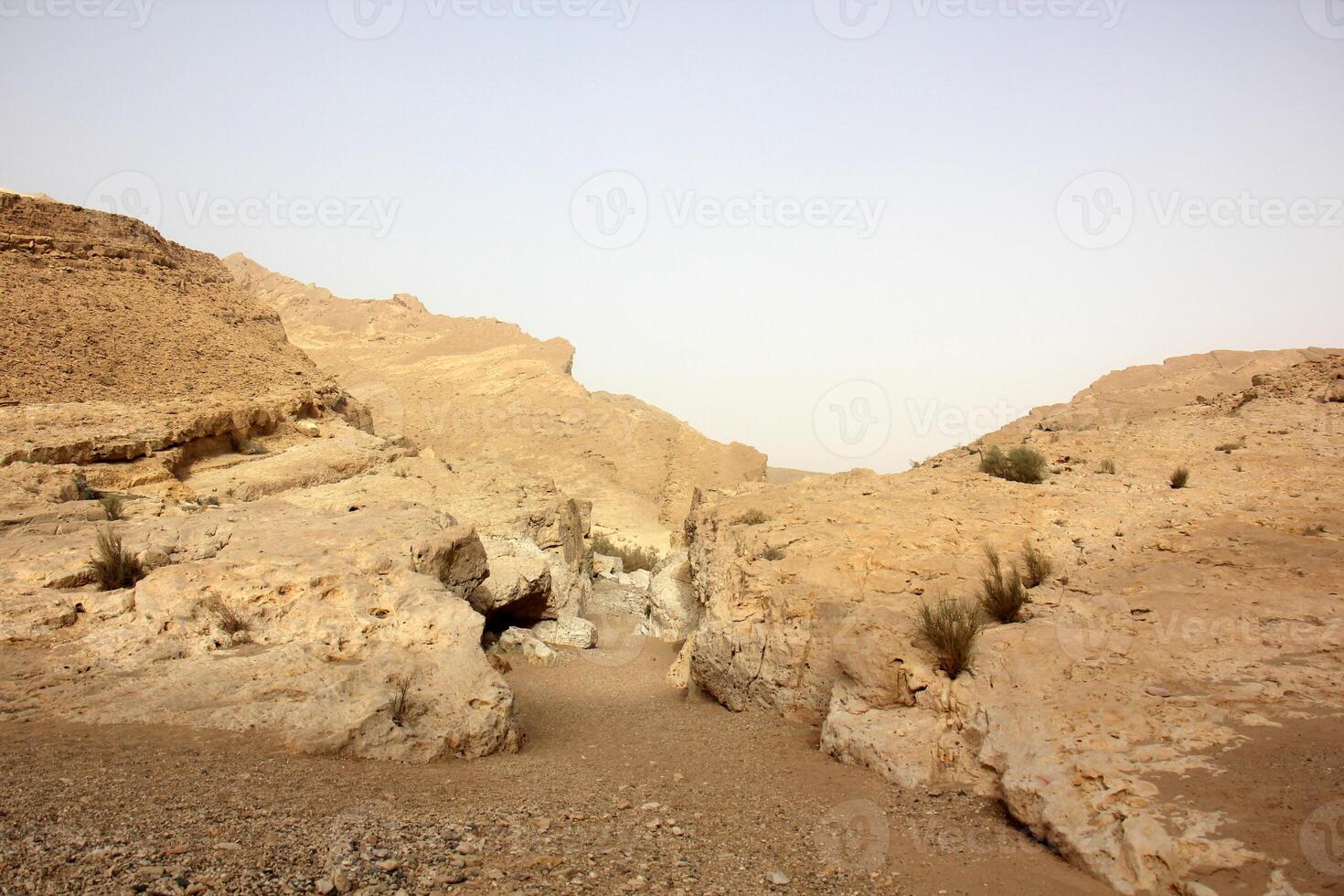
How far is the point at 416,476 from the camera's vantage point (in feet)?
44.3

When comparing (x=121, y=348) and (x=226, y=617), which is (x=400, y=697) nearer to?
(x=226, y=617)

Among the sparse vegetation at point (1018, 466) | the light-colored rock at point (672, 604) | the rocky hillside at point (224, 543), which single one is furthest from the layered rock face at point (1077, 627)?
the rocky hillside at point (224, 543)

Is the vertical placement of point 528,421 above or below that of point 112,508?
above

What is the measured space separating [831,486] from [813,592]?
10.3 ft

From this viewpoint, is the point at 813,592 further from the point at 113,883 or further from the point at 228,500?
the point at 228,500

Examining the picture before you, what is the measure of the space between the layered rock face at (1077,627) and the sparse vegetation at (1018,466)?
0.96 ft

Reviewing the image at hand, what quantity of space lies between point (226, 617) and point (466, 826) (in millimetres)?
3396

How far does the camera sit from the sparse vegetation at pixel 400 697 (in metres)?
5.61

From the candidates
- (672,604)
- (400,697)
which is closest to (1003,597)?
(400,697)

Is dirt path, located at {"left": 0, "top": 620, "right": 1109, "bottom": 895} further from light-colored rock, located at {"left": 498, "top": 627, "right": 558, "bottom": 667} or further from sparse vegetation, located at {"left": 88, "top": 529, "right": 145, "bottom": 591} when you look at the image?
light-colored rock, located at {"left": 498, "top": 627, "right": 558, "bottom": 667}

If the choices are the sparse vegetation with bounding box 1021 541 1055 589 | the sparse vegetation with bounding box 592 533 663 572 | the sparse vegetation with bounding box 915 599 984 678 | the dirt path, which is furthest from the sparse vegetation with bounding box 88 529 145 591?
the sparse vegetation with bounding box 592 533 663 572

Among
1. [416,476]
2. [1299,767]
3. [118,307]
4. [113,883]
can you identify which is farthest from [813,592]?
[118,307]

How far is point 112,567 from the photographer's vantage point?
6.61 m

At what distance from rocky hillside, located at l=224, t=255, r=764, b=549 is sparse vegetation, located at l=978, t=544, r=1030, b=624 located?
2135 centimetres
